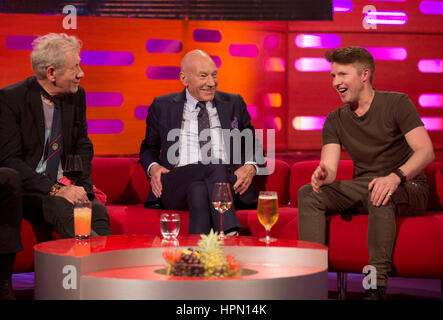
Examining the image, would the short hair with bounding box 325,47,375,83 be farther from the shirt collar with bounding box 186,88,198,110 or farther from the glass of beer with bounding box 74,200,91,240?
the glass of beer with bounding box 74,200,91,240

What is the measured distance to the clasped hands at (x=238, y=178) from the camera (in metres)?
3.75

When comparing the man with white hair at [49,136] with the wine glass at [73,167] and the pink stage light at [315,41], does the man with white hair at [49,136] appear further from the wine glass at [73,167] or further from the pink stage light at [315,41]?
the pink stage light at [315,41]

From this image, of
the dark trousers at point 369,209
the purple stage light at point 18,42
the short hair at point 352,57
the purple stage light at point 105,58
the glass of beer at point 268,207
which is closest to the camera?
the glass of beer at point 268,207

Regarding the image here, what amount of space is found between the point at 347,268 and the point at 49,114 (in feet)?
5.78

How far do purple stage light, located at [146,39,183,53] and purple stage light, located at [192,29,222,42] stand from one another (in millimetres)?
134

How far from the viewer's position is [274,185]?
4105 millimetres

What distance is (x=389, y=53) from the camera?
5.14 meters

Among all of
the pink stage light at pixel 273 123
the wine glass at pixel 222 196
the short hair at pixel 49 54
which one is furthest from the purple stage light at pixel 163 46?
the wine glass at pixel 222 196

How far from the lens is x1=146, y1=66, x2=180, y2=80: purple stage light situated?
496 cm

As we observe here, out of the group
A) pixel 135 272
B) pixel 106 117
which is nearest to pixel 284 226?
pixel 135 272

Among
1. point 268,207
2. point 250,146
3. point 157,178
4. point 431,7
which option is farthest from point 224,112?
point 431,7

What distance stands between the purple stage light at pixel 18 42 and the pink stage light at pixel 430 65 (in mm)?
2926

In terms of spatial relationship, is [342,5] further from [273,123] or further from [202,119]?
[202,119]

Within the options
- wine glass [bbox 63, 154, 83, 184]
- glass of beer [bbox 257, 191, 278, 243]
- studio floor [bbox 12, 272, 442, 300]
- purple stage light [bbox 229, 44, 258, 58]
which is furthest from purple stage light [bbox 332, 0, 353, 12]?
glass of beer [bbox 257, 191, 278, 243]
